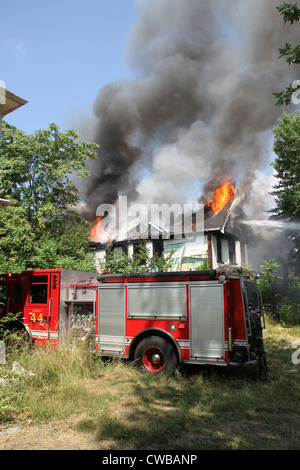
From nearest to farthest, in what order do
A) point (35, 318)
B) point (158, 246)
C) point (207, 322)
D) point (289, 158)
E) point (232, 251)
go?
point (207, 322), point (35, 318), point (289, 158), point (158, 246), point (232, 251)

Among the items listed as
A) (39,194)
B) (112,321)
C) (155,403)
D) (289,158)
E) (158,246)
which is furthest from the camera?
(158,246)

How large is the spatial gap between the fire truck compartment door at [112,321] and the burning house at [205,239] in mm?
9925

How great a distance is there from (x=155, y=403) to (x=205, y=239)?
15.2m

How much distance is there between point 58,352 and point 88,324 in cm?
135

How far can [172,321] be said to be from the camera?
6637 millimetres

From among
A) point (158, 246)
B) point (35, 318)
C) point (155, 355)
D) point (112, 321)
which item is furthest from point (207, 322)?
point (158, 246)

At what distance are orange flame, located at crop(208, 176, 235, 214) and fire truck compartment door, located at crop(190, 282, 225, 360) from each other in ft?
57.9

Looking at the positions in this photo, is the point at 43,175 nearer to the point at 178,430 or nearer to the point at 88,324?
the point at 88,324

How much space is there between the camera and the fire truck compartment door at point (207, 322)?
20.3ft

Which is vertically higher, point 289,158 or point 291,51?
point 289,158

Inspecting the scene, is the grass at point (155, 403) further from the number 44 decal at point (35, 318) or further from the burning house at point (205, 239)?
the burning house at point (205, 239)

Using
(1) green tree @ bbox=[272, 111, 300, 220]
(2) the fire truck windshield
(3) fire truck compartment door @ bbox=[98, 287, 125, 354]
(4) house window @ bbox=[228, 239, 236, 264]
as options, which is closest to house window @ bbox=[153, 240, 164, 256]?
(4) house window @ bbox=[228, 239, 236, 264]

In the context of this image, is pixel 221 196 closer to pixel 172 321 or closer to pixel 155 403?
pixel 172 321

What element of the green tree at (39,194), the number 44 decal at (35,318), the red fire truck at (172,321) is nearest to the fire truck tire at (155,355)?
the red fire truck at (172,321)
